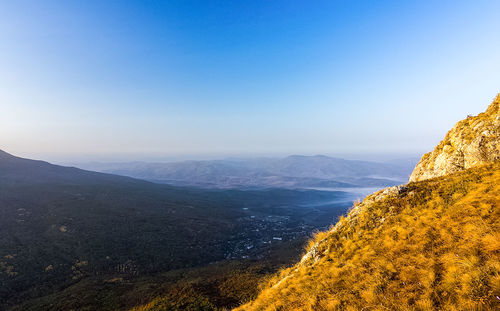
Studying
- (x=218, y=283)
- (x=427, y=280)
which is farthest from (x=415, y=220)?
(x=218, y=283)

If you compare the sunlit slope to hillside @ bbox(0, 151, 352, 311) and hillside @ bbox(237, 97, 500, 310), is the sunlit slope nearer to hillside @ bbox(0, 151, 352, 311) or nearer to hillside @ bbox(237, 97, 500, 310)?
hillside @ bbox(237, 97, 500, 310)

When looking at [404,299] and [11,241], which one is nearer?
[404,299]

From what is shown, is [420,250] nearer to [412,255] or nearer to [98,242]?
[412,255]

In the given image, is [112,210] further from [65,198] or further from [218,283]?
[218,283]

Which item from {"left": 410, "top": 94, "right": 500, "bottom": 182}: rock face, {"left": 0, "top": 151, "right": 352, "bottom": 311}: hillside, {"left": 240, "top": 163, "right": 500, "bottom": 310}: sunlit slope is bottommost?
{"left": 0, "top": 151, "right": 352, "bottom": 311}: hillside

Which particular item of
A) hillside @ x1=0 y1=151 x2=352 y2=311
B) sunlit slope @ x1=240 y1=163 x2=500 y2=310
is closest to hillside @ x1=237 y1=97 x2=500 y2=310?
sunlit slope @ x1=240 y1=163 x2=500 y2=310

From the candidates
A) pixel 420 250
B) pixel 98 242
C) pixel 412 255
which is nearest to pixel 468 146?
pixel 420 250
